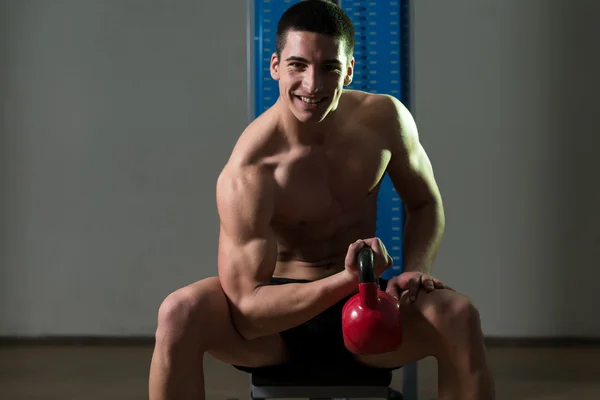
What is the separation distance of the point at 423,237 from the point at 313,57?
51 cm

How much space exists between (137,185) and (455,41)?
5.59ft

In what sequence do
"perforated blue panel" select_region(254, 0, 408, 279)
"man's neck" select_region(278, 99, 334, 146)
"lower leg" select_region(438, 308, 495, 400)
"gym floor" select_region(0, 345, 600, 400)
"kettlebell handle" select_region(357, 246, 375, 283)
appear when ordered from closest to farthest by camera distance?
"kettlebell handle" select_region(357, 246, 375, 283), "lower leg" select_region(438, 308, 495, 400), "man's neck" select_region(278, 99, 334, 146), "perforated blue panel" select_region(254, 0, 408, 279), "gym floor" select_region(0, 345, 600, 400)

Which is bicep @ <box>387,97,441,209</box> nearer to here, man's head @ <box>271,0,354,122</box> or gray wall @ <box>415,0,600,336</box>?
man's head @ <box>271,0,354,122</box>

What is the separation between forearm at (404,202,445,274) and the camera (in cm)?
179

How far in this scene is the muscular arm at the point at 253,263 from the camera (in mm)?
1605

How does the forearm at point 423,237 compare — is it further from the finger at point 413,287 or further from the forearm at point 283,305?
the forearm at point 283,305

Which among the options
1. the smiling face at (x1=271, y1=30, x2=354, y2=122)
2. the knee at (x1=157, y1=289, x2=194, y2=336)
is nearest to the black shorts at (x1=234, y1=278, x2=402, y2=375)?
the knee at (x1=157, y1=289, x2=194, y2=336)

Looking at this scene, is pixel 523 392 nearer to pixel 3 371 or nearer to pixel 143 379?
pixel 143 379

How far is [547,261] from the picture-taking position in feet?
12.3

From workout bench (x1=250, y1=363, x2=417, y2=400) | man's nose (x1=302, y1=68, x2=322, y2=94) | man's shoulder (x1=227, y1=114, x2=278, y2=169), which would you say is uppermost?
man's nose (x1=302, y1=68, x2=322, y2=94)

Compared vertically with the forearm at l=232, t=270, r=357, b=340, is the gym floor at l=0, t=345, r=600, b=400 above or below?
below

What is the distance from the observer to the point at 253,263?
166cm

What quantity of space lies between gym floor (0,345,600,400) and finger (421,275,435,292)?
1540 millimetres

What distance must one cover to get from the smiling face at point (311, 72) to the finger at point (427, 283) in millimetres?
401
